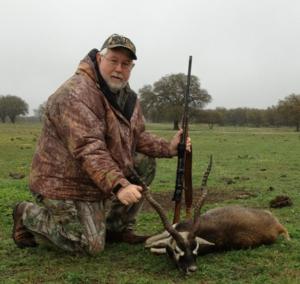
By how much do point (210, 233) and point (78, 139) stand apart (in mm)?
2001

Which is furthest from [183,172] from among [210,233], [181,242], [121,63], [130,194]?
[130,194]

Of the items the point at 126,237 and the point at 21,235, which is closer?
the point at 21,235

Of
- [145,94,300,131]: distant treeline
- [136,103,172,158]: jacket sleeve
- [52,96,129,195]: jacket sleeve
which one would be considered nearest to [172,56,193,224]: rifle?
[136,103,172,158]: jacket sleeve

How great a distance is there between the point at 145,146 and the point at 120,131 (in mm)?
938

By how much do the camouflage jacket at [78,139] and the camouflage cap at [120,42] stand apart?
0.38 meters

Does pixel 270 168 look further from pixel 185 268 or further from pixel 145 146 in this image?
pixel 185 268

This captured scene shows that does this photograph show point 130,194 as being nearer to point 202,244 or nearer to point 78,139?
point 78,139

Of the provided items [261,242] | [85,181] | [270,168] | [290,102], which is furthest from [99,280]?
[290,102]

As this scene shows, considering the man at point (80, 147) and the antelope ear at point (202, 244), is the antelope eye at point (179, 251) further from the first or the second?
the man at point (80, 147)

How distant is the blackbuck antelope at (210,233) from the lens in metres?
5.76

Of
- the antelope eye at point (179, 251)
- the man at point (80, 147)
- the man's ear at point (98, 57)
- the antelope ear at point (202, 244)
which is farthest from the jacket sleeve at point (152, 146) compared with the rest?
the antelope eye at point (179, 251)

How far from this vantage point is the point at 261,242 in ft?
22.5

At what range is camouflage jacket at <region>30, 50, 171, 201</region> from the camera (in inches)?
237

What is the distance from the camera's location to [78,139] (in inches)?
236
